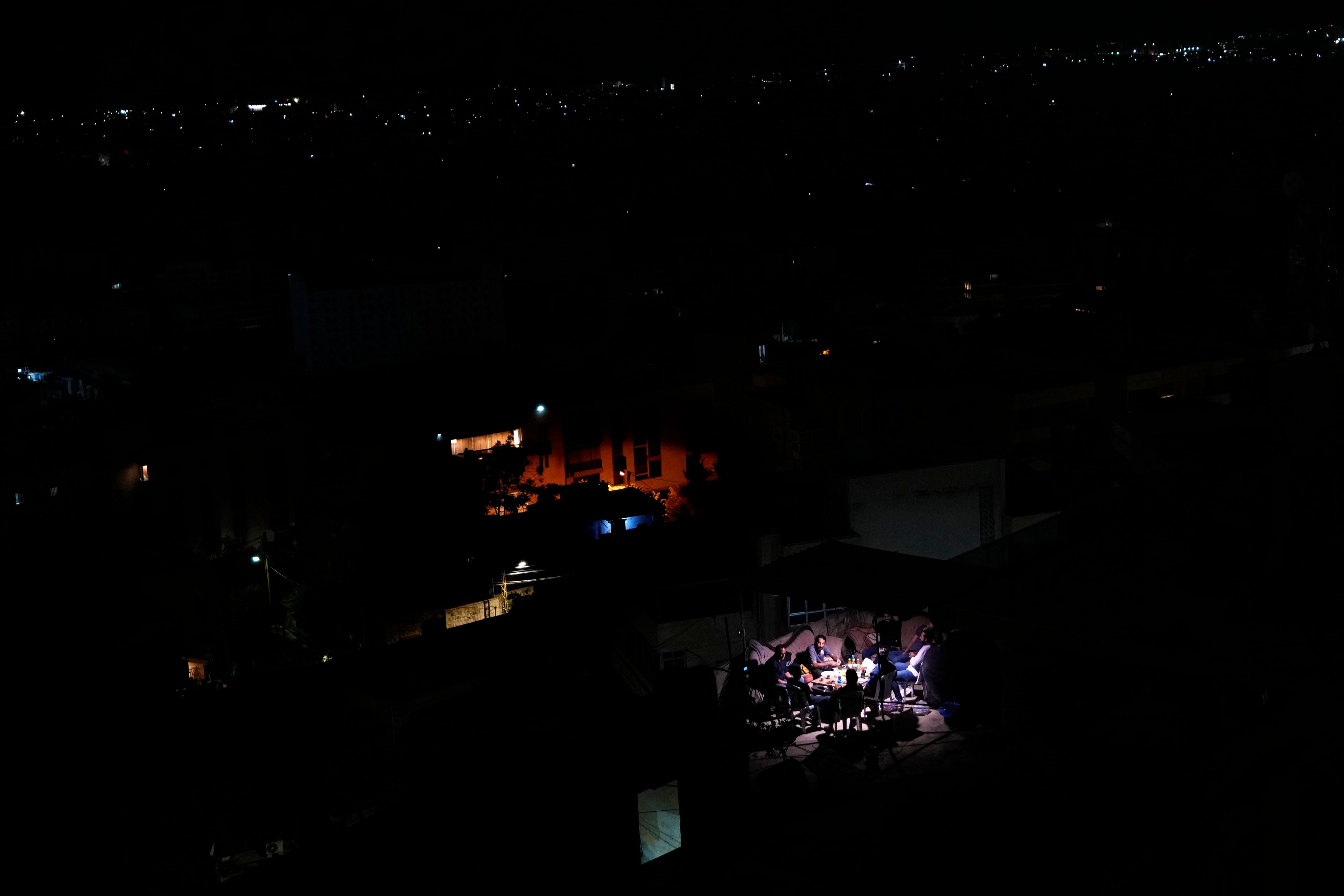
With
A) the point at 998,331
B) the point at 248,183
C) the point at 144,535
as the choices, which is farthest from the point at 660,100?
the point at 144,535

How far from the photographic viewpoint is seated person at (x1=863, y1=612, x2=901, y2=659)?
9.70 feet

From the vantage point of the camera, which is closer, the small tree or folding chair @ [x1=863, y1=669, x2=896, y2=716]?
folding chair @ [x1=863, y1=669, x2=896, y2=716]

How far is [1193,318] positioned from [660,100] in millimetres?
25855

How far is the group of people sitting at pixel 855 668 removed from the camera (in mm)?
2693

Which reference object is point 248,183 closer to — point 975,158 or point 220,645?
point 975,158

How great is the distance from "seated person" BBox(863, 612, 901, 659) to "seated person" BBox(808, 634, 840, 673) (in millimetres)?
75

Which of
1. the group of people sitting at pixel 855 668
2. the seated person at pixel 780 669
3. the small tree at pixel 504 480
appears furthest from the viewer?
the small tree at pixel 504 480

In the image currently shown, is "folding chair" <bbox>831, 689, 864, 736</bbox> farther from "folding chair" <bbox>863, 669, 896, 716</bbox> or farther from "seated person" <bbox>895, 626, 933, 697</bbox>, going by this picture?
"seated person" <bbox>895, 626, 933, 697</bbox>

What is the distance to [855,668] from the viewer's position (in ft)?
9.38

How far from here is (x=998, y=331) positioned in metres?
13.4

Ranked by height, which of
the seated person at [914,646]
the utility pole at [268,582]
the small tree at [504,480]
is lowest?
the utility pole at [268,582]

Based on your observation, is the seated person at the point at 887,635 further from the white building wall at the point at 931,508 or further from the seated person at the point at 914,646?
the white building wall at the point at 931,508

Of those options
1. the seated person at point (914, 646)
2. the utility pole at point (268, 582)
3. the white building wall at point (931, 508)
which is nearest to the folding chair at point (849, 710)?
the seated person at point (914, 646)

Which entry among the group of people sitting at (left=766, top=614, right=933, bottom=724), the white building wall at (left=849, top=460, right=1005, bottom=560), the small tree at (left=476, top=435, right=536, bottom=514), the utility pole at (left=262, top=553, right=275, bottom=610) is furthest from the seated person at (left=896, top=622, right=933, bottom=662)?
the small tree at (left=476, top=435, right=536, bottom=514)
